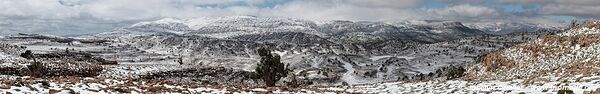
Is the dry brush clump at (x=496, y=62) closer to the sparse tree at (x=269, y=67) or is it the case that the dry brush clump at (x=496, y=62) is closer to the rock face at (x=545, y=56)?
the rock face at (x=545, y=56)

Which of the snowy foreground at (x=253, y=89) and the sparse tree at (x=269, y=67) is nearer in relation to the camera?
the snowy foreground at (x=253, y=89)

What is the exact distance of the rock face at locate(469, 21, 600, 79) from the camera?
152 feet

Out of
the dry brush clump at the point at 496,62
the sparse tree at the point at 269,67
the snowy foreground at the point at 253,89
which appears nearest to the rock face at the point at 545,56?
the dry brush clump at the point at 496,62

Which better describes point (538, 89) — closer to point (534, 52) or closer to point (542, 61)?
point (542, 61)

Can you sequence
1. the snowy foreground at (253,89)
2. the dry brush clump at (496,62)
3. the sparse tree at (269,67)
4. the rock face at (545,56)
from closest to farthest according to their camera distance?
the snowy foreground at (253,89) < the rock face at (545,56) < the dry brush clump at (496,62) < the sparse tree at (269,67)

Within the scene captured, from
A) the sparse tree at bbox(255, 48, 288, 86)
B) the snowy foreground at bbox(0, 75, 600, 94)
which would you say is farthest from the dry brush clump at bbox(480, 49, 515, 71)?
the sparse tree at bbox(255, 48, 288, 86)

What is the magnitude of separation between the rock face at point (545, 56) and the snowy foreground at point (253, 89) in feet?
36.3

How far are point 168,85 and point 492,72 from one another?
36777 millimetres

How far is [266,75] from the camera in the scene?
6003cm

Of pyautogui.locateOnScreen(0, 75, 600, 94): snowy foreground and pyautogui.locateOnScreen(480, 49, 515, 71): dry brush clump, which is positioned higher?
pyautogui.locateOnScreen(0, 75, 600, 94): snowy foreground

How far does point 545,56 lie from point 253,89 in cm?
3159

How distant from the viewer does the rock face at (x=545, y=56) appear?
152 ft

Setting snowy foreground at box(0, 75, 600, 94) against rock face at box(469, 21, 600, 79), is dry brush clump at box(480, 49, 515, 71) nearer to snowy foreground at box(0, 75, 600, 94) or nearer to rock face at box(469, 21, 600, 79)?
rock face at box(469, 21, 600, 79)

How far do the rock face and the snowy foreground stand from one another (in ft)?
36.3
